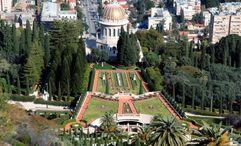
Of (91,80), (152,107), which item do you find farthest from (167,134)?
(91,80)

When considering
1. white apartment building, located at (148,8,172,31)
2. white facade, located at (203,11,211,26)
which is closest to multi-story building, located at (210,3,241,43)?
white apartment building, located at (148,8,172,31)

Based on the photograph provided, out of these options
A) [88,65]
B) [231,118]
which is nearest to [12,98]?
[88,65]

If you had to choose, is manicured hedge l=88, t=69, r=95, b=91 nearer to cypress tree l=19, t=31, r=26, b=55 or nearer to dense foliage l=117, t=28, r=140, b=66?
dense foliage l=117, t=28, r=140, b=66

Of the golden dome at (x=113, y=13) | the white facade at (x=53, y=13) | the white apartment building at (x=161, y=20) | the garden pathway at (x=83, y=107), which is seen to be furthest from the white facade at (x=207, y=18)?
the garden pathway at (x=83, y=107)

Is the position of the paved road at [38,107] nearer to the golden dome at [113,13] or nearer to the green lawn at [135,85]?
the green lawn at [135,85]

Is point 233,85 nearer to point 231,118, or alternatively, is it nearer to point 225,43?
point 231,118

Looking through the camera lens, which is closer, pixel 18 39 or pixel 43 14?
pixel 18 39
